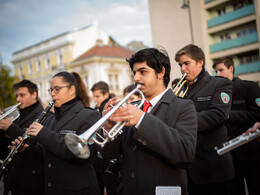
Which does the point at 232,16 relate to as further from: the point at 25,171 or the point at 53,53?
the point at 53,53

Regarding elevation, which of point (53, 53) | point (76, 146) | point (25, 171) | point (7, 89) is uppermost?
point (53, 53)

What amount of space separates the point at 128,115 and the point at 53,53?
138ft

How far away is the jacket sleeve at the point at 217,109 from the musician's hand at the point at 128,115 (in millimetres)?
1255

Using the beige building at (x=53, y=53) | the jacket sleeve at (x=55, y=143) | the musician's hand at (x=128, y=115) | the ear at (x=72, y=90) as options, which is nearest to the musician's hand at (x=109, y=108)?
the musician's hand at (x=128, y=115)

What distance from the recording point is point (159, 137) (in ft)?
7.34

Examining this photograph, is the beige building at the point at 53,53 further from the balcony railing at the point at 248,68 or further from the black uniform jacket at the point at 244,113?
the black uniform jacket at the point at 244,113

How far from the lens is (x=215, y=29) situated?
26.1 metres

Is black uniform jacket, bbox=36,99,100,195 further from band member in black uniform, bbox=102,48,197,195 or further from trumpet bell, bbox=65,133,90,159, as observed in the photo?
trumpet bell, bbox=65,133,90,159

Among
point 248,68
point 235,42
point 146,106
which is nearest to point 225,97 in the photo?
point 146,106

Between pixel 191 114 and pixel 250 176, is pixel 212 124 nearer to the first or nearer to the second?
pixel 191 114

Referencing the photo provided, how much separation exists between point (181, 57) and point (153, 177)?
1974 millimetres

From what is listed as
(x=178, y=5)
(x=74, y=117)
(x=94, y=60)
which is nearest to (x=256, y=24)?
(x=178, y=5)

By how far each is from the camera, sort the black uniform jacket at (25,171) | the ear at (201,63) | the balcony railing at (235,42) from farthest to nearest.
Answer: the balcony railing at (235,42)
the black uniform jacket at (25,171)
the ear at (201,63)

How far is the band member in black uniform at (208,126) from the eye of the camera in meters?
3.22
